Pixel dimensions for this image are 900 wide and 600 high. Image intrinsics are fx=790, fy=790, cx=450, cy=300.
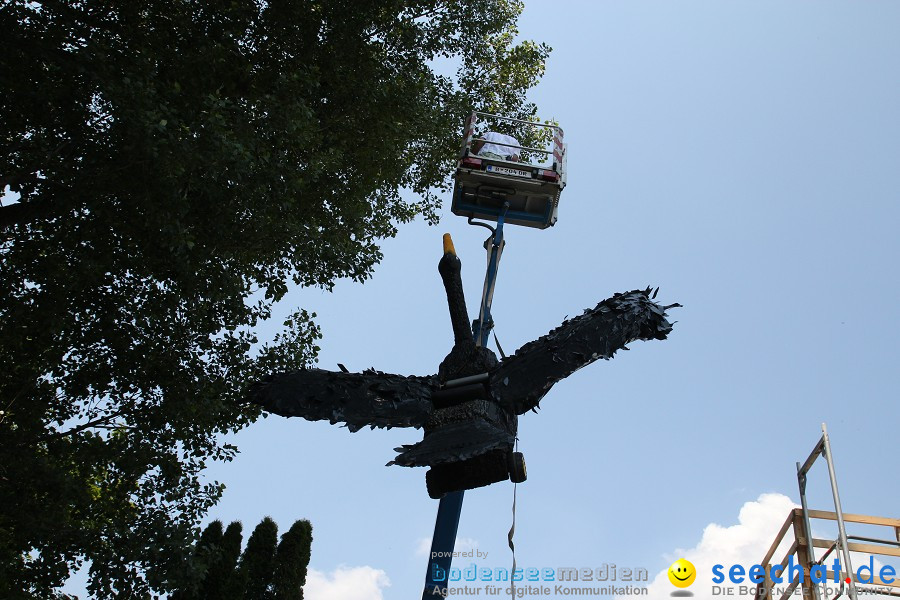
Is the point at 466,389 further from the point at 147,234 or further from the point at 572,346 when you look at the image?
the point at 147,234

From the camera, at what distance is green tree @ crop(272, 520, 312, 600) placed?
41.0 feet

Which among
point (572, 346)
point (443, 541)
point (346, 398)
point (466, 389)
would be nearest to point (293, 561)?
point (443, 541)

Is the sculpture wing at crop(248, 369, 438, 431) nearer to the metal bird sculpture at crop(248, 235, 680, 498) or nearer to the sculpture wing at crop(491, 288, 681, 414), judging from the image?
the metal bird sculpture at crop(248, 235, 680, 498)

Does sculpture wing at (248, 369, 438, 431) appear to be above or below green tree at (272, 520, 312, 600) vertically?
below

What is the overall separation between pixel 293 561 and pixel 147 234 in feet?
21.7

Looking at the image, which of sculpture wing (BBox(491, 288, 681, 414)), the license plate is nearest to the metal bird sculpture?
sculpture wing (BBox(491, 288, 681, 414))

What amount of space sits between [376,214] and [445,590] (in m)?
6.23

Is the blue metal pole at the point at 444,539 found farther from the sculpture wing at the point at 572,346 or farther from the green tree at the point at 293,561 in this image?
the green tree at the point at 293,561

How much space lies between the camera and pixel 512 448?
18.9 ft

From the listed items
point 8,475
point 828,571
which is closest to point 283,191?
point 8,475

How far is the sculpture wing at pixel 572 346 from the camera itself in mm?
5949

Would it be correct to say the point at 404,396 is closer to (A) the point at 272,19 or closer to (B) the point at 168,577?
(B) the point at 168,577

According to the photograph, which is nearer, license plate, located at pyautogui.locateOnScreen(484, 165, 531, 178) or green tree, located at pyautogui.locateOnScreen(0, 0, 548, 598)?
green tree, located at pyautogui.locateOnScreen(0, 0, 548, 598)

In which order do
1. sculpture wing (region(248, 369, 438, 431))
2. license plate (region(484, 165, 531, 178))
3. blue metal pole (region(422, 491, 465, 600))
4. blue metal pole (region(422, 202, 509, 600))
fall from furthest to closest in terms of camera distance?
license plate (region(484, 165, 531, 178)), blue metal pole (region(422, 491, 465, 600)), blue metal pole (region(422, 202, 509, 600)), sculpture wing (region(248, 369, 438, 431))
